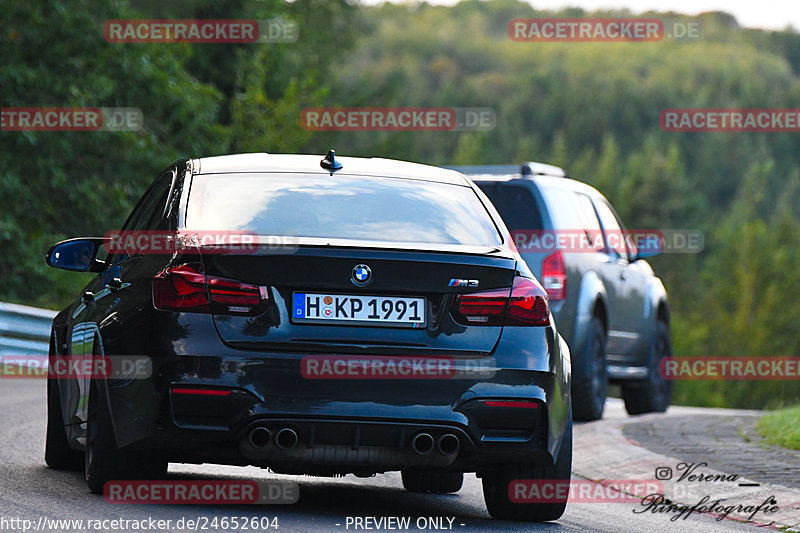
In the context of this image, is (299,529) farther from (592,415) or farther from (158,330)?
(592,415)

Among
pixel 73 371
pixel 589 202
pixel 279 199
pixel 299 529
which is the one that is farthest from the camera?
pixel 589 202

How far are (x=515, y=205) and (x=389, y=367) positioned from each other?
692cm

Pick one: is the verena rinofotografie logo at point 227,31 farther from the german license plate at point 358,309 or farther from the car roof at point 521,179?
the german license plate at point 358,309

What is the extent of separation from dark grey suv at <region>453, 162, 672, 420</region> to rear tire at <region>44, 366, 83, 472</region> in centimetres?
532

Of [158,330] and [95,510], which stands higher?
[158,330]

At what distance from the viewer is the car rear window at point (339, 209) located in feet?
20.3

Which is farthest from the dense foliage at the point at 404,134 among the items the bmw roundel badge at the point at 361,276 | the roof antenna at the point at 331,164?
the bmw roundel badge at the point at 361,276

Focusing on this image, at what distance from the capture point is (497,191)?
1277 centimetres

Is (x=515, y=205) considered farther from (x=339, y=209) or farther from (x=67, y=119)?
(x=67, y=119)

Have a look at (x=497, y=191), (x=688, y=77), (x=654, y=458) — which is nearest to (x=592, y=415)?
(x=497, y=191)

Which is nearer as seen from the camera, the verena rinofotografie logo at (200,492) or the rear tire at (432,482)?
the verena rinofotografie logo at (200,492)

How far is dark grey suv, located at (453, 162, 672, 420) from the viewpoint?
12344mm

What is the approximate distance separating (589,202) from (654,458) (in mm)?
4481

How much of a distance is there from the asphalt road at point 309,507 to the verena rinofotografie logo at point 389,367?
2.11ft
